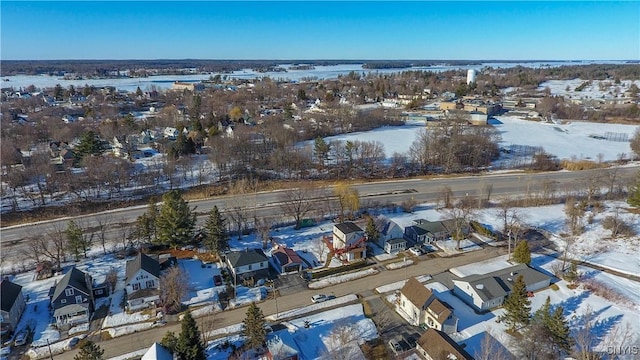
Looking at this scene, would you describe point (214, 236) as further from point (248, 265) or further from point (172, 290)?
point (172, 290)

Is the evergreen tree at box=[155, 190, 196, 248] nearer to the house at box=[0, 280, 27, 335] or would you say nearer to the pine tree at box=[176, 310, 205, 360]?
the house at box=[0, 280, 27, 335]

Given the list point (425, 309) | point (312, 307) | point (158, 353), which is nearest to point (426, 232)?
point (425, 309)

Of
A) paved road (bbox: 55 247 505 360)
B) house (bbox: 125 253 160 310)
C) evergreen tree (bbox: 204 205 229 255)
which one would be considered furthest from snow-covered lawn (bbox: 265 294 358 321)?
evergreen tree (bbox: 204 205 229 255)

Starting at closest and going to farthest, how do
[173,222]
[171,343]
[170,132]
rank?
1. [171,343]
2. [173,222]
3. [170,132]

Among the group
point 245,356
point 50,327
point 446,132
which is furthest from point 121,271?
point 446,132

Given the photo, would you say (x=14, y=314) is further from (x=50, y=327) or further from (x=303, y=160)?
(x=303, y=160)
